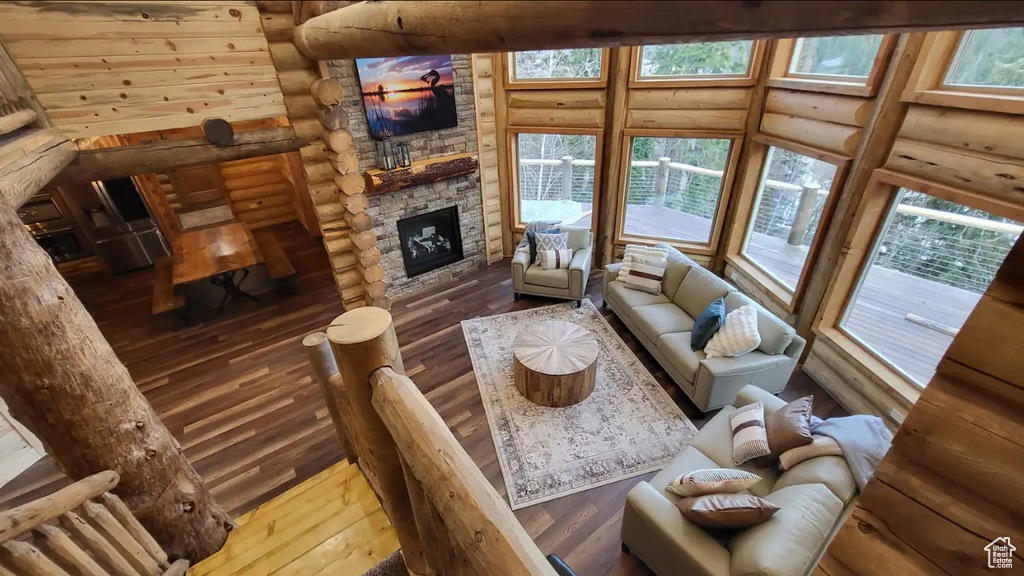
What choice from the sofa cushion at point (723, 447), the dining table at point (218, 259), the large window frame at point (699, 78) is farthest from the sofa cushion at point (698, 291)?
the dining table at point (218, 259)

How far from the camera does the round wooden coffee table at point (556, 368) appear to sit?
11.5 ft

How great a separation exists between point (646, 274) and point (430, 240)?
110 inches

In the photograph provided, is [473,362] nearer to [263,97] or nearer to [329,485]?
[329,485]

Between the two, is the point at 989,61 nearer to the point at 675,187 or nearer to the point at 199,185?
the point at 675,187

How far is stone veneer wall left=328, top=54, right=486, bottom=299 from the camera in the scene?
4.40 m

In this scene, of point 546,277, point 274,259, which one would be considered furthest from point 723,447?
point 274,259

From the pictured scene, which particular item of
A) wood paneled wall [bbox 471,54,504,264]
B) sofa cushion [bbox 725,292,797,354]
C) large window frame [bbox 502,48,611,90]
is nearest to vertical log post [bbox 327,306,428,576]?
sofa cushion [bbox 725,292,797,354]

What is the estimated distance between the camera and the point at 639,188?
529 cm

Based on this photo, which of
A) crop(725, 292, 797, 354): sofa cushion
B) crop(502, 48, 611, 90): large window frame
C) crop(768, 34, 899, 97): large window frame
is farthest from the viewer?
crop(502, 48, 611, 90): large window frame

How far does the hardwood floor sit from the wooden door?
191 centimetres

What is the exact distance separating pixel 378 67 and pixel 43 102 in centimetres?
251

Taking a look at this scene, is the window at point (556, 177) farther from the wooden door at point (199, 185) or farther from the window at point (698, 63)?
the wooden door at point (199, 185)

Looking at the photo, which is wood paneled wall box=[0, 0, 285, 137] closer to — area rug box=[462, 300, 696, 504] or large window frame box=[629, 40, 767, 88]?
area rug box=[462, 300, 696, 504]

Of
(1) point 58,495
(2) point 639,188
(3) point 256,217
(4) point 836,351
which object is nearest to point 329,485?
(1) point 58,495
